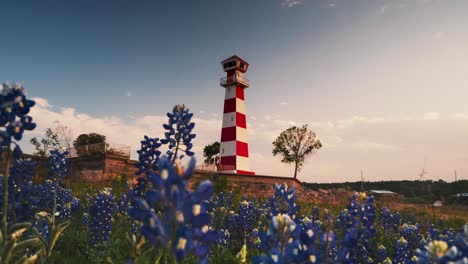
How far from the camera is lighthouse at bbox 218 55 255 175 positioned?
36.5 metres

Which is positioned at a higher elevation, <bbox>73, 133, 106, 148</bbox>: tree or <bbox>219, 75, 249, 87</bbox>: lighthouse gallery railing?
<bbox>219, 75, 249, 87</bbox>: lighthouse gallery railing

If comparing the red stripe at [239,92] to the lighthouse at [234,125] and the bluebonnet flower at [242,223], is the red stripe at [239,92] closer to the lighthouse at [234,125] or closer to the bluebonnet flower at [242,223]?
the lighthouse at [234,125]

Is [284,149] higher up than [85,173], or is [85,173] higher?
[284,149]

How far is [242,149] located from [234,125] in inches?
99.2

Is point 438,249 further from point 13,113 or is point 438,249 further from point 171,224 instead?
point 13,113

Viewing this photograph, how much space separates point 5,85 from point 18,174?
8.07 ft

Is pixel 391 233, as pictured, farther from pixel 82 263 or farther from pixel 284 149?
pixel 284 149

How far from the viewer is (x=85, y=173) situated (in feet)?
82.9

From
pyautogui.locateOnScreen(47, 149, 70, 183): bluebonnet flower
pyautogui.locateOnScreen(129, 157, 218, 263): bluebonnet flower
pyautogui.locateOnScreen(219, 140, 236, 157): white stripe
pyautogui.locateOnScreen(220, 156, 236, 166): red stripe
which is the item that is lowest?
pyautogui.locateOnScreen(129, 157, 218, 263): bluebonnet flower

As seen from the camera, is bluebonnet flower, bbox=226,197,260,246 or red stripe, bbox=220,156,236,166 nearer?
bluebonnet flower, bbox=226,197,260,246

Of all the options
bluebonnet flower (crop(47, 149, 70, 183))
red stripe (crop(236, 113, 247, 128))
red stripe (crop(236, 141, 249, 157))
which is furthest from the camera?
red stripe (crop(236, 113, 247, 128))

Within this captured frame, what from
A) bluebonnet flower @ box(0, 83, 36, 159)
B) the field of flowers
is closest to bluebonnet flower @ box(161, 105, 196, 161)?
the field of flowers

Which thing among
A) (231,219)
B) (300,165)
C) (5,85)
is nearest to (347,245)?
(5,85)

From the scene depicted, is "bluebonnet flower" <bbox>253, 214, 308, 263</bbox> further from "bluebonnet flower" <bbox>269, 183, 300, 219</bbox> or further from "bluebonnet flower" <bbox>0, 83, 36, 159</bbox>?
"bluebonnet flower" <bbox>0, 83, 36, 159</bbox>
